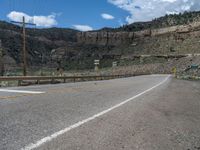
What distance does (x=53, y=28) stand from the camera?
185875 mm

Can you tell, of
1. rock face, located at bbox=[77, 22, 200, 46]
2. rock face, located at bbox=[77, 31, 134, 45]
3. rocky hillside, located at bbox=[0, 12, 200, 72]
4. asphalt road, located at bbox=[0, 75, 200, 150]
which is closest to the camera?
asphalt road, located at bbox=[0, 75, 200, 150]

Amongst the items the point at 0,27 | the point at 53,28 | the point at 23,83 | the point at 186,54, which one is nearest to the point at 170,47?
the point at 186,54

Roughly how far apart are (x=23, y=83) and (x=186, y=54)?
95.6m

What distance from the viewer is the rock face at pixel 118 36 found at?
14675 centimetres

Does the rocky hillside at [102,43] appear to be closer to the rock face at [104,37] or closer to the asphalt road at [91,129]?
the rock face at [104,37]

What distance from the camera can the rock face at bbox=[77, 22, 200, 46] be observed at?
147m

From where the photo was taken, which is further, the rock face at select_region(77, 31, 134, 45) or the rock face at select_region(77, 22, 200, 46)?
the rock face at select_region(77, 31, 134, 45)

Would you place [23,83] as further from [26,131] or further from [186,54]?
[186,54]

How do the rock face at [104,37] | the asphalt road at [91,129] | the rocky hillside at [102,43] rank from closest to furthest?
1. the asphalt road at [91,129]
2. the rocky hillside at [102,43]
3. the rock face at [104,37]

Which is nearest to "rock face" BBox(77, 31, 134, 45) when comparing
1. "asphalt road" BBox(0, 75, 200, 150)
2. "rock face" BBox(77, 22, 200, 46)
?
"rock face" BBox(77, 22, 200, 46)

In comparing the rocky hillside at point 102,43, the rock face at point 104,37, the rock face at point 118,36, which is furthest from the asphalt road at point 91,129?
the rock face at point 104,37

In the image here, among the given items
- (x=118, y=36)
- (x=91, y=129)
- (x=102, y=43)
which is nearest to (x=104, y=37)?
(x=102, y=43)

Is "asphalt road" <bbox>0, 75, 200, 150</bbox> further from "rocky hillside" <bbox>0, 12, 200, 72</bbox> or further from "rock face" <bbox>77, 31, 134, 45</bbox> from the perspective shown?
"rock face" <bbox>77, 31, 134, 45</bbox>

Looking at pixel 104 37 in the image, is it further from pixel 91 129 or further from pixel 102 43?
pixel 91 129
